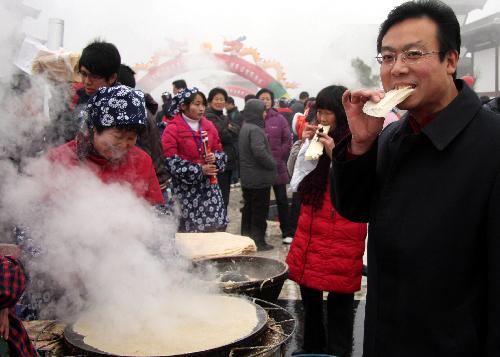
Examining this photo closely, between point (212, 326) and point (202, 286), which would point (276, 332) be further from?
point (202, 286)

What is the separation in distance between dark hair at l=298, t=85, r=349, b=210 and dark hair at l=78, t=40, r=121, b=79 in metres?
1.52

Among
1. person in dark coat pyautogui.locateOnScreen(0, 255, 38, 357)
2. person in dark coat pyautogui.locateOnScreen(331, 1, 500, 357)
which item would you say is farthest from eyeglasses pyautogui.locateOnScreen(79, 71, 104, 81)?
person in dark coat pyautogui.locateOnScreen(331, 1, 500, 357)

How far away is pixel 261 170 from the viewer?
7.18 m

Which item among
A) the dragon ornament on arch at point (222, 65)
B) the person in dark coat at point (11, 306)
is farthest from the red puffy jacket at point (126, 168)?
the dragon ornament on arch at point (222, 65)

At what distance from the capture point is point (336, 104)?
3668 mm

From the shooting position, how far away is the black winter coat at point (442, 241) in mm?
1569

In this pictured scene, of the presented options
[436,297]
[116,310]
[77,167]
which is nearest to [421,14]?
[436,297]

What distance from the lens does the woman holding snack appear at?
5145mm

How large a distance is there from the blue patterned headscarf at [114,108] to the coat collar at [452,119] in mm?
1564

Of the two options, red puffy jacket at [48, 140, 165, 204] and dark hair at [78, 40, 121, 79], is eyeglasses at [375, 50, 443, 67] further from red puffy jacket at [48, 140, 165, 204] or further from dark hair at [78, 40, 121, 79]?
dark hair at [78, 40, 121, 79]

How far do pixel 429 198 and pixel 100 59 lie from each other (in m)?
2.61

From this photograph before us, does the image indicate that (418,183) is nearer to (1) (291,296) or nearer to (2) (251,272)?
(2) (251,272)

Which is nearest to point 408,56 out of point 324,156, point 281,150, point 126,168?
point 126,168

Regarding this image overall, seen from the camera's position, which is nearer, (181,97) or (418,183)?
(418,183)
